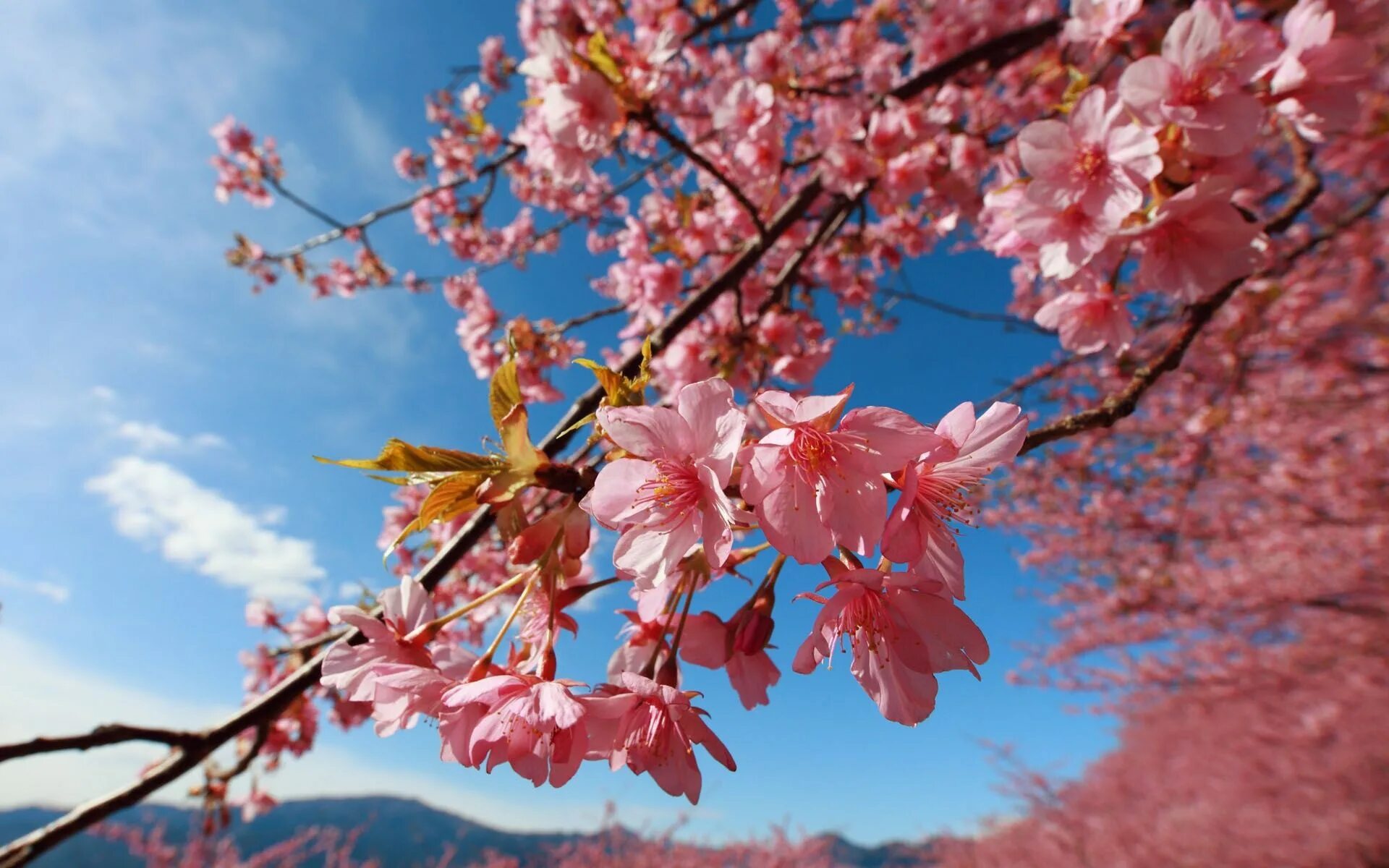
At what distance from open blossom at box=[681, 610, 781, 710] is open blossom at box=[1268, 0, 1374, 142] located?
1708 millimetres

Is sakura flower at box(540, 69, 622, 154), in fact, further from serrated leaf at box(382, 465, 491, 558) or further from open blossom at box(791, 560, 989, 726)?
open blossom at box(791, 560, 989, 726)

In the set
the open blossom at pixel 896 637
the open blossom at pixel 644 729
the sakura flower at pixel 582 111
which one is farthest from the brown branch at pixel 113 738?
the sakura flower at pixel 582 111

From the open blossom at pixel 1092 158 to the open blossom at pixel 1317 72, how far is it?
40 cm

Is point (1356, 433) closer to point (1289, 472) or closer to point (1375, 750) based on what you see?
point (1289, 472)

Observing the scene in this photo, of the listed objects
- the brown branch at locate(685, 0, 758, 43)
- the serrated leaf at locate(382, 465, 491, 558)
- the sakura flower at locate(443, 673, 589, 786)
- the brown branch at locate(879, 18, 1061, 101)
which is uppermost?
the brown branch at locate(685, 0, 758, 43)

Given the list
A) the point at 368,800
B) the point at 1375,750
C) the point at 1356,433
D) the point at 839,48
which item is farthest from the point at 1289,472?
the point at 368,800

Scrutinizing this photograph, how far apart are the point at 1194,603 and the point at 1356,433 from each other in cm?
246

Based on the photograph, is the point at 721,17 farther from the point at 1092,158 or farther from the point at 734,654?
the point at 734,654

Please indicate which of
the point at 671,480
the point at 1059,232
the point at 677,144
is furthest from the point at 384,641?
the point at 677,144

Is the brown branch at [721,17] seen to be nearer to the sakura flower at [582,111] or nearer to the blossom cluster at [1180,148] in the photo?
the sakura flower at [582,111]

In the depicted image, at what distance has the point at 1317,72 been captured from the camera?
1393 mm

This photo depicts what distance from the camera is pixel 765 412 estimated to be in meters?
0.73

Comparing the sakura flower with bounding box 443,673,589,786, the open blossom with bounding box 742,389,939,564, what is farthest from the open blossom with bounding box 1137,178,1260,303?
the sakura flower with bounding box 443,673,589,786

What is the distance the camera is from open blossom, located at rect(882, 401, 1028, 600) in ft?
2.28
